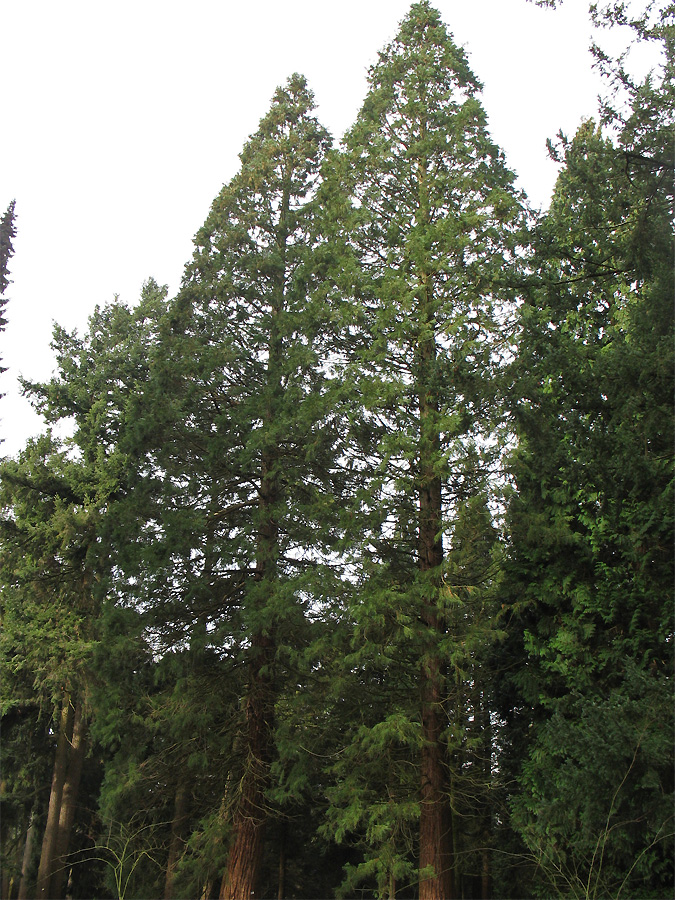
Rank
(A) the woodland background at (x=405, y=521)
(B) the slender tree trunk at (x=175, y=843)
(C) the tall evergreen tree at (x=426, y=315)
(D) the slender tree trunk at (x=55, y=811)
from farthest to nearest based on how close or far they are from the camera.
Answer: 1. (D) the slender tree trunk at (x=55, y=811)
2. (B) the slender tree trunk at (x=175, y=843)
3. (C) the tall evergreen tree at (x=426, y=315)
4. (A) the woodland background at (x=405, y=521)

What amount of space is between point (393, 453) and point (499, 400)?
1591 mm

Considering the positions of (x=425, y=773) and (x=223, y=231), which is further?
(x=223, y=231)

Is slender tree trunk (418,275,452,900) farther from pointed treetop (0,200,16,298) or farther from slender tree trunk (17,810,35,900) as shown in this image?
slender tree trunk (17,810,35,900)

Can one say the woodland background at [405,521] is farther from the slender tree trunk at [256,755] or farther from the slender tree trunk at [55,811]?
the slender tree trunk at [55,811]

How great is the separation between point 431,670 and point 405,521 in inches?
79.8

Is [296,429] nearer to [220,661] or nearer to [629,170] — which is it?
[220,661]

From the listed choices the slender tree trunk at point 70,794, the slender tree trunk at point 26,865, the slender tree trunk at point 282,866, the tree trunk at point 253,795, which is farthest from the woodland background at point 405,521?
the slender tree trunk at point 26,865

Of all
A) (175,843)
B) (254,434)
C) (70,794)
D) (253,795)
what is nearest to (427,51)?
(254,434)

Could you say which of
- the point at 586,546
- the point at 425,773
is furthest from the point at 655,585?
the point at 425,773

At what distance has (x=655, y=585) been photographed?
9.09m

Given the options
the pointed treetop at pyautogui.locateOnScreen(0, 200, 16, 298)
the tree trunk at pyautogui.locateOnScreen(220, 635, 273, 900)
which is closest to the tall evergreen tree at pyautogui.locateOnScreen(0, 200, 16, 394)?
the pointed treetop at pyautogui.locateOnScreen(0, 200, 16, 298)

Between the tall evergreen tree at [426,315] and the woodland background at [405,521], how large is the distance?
0.05 m

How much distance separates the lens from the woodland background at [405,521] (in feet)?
25.2

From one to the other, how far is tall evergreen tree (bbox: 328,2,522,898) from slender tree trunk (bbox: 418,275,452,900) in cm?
2
